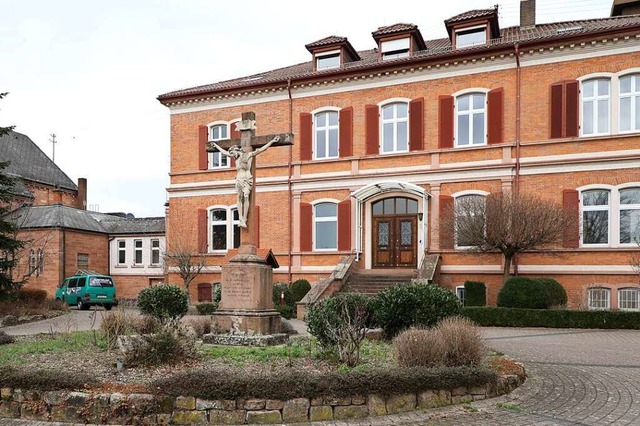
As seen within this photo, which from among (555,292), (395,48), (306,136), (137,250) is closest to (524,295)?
(555,292)

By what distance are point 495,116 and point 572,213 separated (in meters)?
4.72

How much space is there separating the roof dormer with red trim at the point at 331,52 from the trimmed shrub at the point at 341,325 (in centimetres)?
1729

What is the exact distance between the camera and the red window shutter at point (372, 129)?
25008mm

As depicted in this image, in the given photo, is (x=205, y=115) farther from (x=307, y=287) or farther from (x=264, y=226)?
(x=307, y=287)

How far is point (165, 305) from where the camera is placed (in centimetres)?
1570

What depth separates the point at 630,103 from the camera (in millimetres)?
21109

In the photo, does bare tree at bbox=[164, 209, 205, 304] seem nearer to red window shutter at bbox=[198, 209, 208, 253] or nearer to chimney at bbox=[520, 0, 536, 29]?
red window shutter at bbox=[198, 209, 208, 253]

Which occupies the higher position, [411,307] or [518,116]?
[518,116]

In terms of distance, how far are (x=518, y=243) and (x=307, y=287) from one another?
27.5 feet

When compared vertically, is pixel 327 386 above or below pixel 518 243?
below

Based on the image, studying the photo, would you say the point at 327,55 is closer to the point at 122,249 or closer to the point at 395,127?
the point at 395,127

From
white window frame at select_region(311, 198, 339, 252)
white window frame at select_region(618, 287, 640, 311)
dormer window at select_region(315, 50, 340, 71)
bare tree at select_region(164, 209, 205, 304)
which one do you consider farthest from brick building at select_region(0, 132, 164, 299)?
white window frame at select_region(618, 287, 640, 311)

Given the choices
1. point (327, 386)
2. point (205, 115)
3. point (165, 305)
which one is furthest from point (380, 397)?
point (205, 115)

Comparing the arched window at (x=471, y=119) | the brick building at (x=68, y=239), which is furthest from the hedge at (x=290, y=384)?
the brick building at (x=68, y=239)
